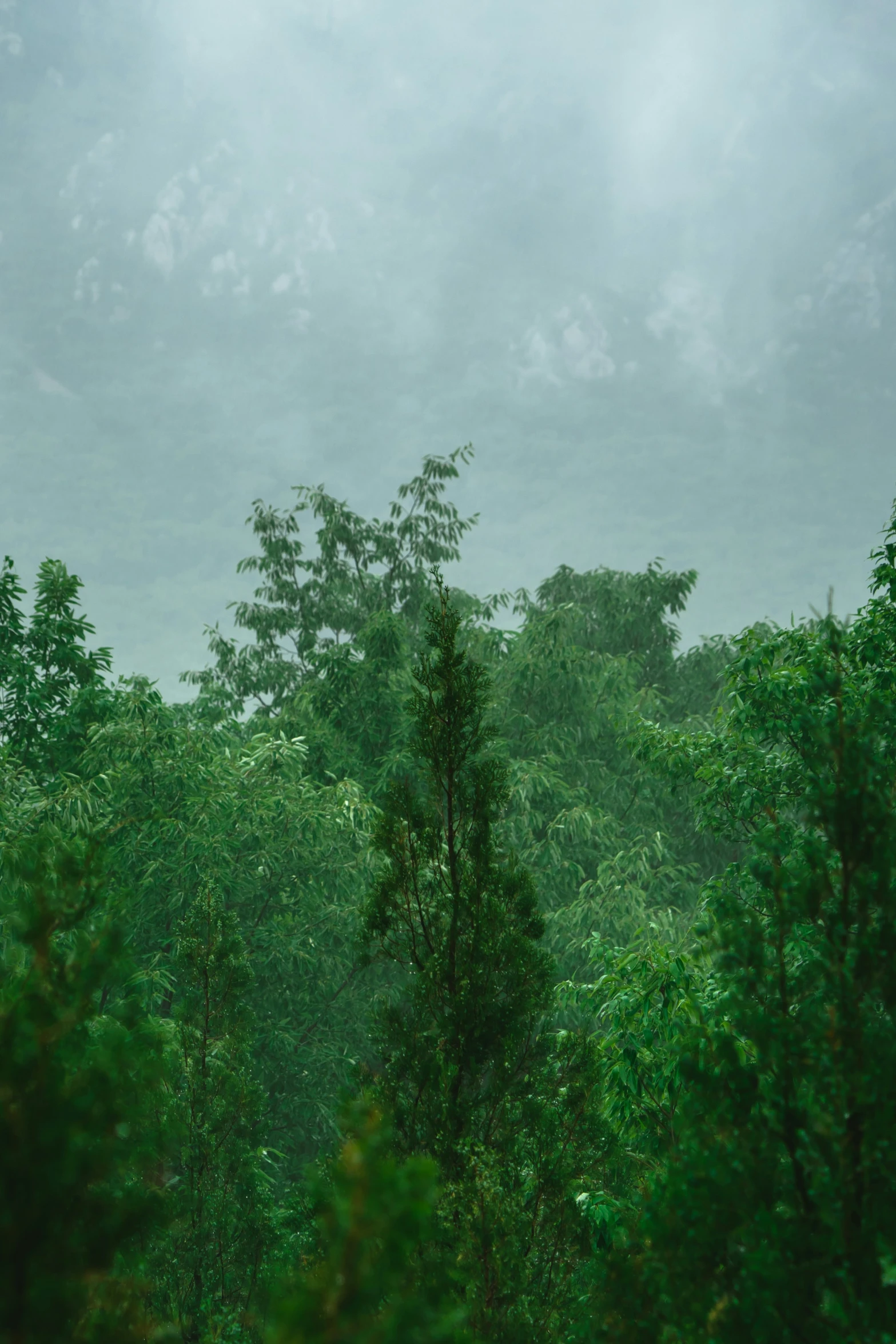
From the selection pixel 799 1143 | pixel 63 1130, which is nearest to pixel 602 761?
pixel 799 1143

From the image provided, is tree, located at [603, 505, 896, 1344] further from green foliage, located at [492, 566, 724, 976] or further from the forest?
green foliage, located at [492, 566, 724, 976]

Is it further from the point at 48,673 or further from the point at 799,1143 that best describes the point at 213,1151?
the point at 48,673

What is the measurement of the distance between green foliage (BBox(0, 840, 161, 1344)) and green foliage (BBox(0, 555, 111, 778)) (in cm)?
1127

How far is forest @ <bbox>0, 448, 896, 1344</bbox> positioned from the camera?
242 cm

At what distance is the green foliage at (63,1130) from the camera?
1972 millimetres

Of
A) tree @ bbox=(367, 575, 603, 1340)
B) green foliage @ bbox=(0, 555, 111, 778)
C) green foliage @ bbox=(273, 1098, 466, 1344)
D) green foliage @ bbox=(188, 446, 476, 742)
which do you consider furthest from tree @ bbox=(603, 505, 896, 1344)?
green foliage @ bbox=(188, 446, 476, 742)

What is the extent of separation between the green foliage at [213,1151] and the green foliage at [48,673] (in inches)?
267

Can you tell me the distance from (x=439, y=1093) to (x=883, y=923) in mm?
3225

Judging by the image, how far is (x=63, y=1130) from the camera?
83.3 inches

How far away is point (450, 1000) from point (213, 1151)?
2807 millimetres

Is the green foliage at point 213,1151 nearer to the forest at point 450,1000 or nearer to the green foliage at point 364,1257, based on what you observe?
the forest at point 450,1000

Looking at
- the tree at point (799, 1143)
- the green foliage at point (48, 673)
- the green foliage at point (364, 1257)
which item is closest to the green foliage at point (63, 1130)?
the green foliage at point (364, 1257)

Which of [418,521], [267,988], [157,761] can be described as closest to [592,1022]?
[267,988]

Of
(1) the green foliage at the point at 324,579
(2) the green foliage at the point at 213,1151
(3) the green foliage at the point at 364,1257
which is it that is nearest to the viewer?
(3) the green foliage at the point at 364,1257
